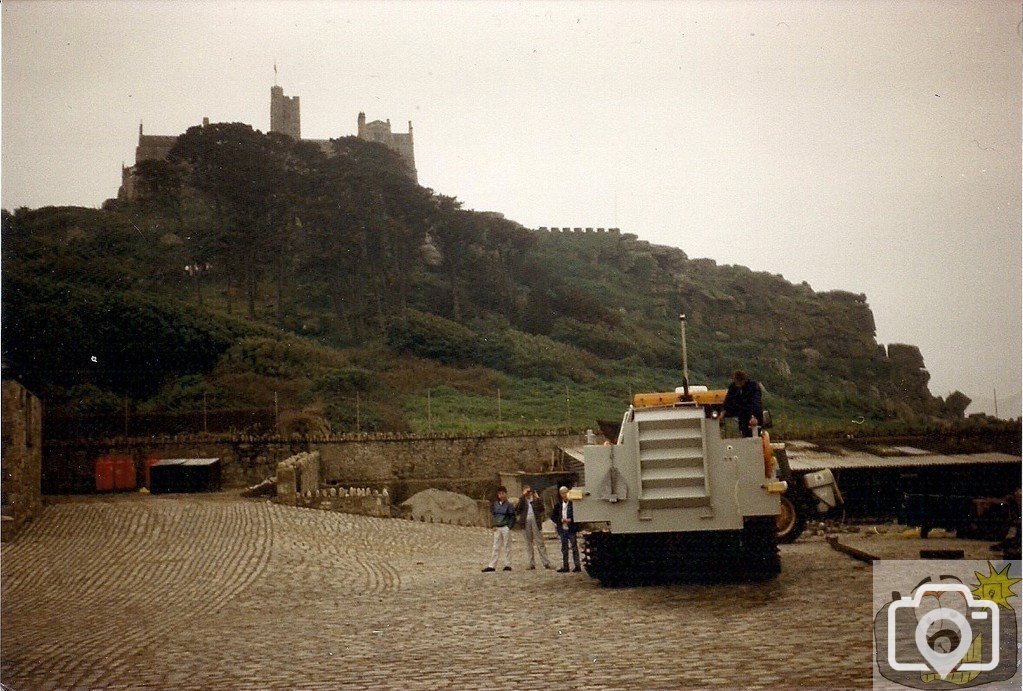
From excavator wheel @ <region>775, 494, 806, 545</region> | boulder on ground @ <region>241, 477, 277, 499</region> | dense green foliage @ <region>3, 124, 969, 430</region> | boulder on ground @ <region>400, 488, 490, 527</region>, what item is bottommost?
boulder on ground @ <region>400, 488, 490, 527</region>

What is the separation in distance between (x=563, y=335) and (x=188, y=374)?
51.7 ft

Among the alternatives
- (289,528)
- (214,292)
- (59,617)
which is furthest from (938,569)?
(214,292)

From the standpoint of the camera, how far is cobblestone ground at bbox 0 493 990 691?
6.89 meters

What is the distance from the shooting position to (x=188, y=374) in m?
42.4

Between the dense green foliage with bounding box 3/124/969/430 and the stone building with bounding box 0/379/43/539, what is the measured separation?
47.9 ft

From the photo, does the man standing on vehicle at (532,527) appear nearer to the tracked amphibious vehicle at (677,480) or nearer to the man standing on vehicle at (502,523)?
the man standing on vehicle at (502,523)

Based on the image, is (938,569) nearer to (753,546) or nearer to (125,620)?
(753,546)

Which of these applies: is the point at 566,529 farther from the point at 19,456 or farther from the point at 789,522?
the point at 19,456

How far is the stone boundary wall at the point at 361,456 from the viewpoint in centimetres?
3309

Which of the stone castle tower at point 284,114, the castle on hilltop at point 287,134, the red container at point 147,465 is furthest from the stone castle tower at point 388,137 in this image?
the red container at point 147,465

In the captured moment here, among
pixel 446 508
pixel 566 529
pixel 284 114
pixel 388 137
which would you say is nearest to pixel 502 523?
pixel 566 529

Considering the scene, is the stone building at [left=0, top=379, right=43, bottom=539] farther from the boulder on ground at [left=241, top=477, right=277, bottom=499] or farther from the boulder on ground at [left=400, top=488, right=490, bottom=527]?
the boulder on ground at [left=400, top=488, right=490, bottom=527]
